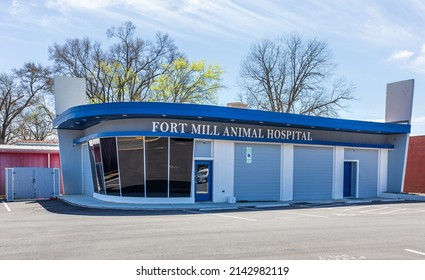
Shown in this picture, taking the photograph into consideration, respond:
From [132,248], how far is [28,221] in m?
6.19

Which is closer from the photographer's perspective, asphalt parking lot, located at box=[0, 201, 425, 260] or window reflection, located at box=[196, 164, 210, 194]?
asphalt parking lot, located at box=[0, 201, 425, 260]

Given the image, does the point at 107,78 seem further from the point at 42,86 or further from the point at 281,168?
the point at 281,168

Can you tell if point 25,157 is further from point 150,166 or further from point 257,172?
point 257,172

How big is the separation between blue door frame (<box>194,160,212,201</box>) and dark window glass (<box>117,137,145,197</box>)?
2.70 meters

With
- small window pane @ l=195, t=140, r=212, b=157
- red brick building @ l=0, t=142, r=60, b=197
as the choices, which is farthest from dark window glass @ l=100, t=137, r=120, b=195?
red brick building @ l=0, t=142, r=60, b=197

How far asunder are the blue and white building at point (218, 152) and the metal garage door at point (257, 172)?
5 centimetres

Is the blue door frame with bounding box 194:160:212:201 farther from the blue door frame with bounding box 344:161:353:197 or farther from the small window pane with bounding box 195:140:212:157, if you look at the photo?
the blue door frame with bounding box 344:161:353:197

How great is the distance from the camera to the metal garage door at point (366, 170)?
24.9 meters

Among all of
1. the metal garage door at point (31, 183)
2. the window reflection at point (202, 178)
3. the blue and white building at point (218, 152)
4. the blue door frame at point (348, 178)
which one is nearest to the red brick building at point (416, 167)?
the blue and white building at point (218, 152)

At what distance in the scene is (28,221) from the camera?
12883 mm

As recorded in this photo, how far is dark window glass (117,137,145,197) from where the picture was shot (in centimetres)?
1870

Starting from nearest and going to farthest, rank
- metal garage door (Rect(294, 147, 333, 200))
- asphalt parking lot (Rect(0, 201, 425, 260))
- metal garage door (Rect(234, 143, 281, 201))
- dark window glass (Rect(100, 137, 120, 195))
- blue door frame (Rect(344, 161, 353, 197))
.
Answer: asphalt parking lot (Rect(0, 201, 425, 260)), dark window glass (Rect(100, 137, 120, 195)), metal garage door (Rect(234, 143, 281, 201)), metal garage door (Rect(294, 147, 333, 200)), blue door frame (Rect(344, 161, 353, 197))

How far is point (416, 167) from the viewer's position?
31688mm

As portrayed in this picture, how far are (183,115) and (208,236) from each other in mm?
Result: 9186
